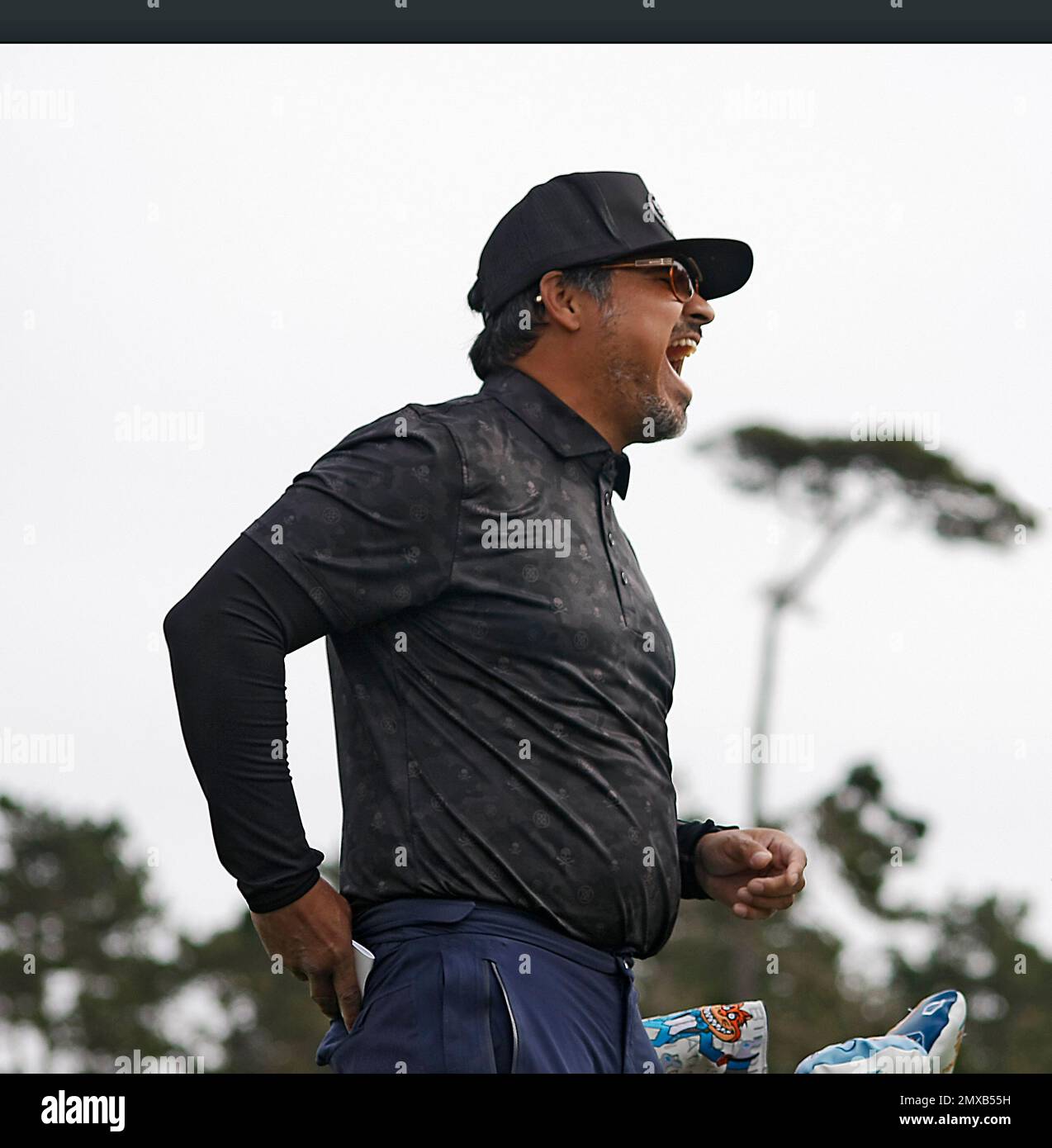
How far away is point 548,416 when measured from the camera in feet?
13.4

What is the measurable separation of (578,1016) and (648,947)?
29cm

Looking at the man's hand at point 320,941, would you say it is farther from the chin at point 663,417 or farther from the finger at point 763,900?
the chin at point 663,417

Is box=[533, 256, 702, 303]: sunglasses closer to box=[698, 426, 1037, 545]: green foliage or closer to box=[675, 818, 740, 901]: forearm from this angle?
box=[675, 818, 740, 901]: forearm

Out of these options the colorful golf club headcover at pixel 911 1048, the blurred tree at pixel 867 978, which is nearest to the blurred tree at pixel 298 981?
the blurred tree at pixel 867 978

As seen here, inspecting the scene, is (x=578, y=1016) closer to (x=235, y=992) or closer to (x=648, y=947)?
(x=648, y=947)

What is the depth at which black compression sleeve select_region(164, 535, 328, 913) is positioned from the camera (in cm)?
357

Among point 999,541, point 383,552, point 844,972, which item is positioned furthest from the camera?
point 999,541

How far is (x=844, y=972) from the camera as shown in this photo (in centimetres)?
2856

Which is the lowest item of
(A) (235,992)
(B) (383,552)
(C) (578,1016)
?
(A) (235,992)

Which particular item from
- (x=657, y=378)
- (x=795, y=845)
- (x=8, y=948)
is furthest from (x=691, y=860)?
(x=8, y=948)

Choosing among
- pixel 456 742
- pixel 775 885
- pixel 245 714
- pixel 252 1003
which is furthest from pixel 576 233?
pixel 252 1003

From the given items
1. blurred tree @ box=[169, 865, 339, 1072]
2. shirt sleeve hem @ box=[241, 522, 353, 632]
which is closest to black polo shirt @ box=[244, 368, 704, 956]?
shirt sleeve hem @ box=[241, 522, 353, 632]

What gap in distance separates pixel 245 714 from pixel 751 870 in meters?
1.26

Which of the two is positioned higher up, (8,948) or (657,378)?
(657,378)
